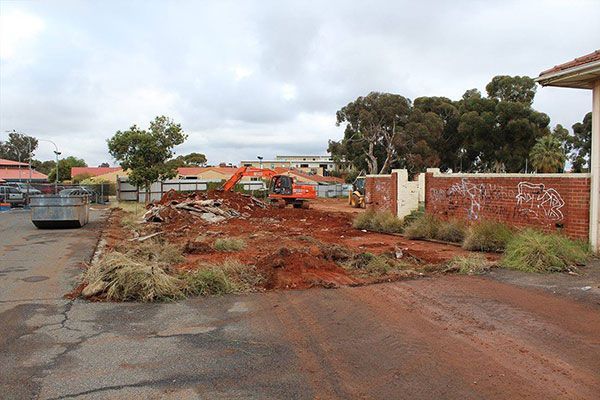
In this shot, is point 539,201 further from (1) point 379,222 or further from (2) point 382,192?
(2) point 382,192

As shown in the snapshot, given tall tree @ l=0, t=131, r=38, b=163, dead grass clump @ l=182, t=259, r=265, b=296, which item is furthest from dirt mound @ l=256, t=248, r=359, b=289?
tall tree @ l=0, t=131, r=38, b=163

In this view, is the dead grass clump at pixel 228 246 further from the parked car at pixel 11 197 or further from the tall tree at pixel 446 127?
the tall tree at pixel 446 127

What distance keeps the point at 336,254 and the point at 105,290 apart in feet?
17.3

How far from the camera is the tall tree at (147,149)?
3922 centimetres

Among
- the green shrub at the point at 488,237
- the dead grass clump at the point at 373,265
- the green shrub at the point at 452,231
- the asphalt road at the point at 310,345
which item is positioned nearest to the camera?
the asphalt road at the point at 310,345

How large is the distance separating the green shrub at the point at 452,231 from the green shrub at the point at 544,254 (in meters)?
3.80

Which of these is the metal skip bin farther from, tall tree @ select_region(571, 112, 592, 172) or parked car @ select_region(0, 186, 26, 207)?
tall tree @ select_region(571, 112, 592, 172)

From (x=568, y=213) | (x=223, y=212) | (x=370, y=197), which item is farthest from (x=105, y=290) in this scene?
(x=223, y=212)

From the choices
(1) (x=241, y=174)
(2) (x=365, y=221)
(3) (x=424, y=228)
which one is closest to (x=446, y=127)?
(1) (x=241, y=174)

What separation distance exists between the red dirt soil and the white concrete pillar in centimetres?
221

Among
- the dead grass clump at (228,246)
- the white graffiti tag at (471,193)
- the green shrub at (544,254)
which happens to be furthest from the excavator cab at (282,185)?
the green shrub at (544,254)

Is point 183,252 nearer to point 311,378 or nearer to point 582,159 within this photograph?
point 311,378

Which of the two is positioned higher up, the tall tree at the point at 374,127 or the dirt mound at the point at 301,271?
the tall tree at the point at 374,127

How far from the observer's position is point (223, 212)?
26.4 metres
